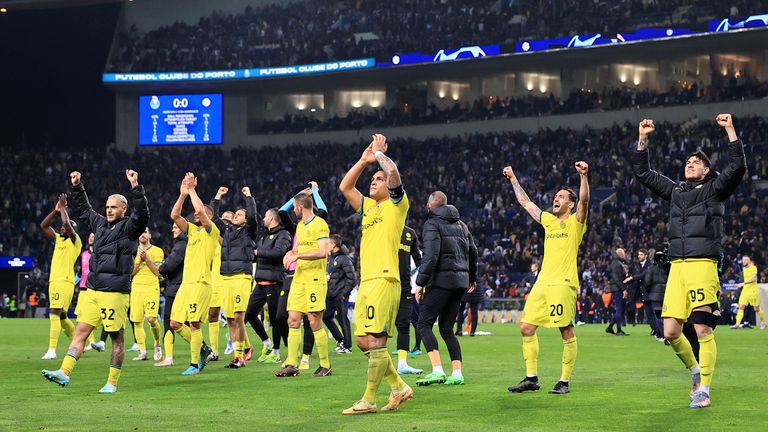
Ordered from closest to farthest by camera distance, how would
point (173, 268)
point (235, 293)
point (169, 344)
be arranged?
point (235, 293) → point (169, 344) → point (173, 268)

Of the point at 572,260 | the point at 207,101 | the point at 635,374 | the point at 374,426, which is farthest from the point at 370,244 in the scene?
the point at 207,101

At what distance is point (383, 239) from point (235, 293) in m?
7.08

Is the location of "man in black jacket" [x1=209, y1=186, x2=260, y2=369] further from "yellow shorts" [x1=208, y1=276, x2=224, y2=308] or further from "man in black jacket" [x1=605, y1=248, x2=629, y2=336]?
"man in black jacket" [x1=605, y1=248, x2=629, y2=336]

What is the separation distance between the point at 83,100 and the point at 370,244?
5481 centimetres

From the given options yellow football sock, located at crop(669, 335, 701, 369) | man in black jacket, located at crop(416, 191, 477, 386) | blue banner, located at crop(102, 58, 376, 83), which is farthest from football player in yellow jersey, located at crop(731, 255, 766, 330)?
blue banner, located at crop(102, 58, 376, 83)

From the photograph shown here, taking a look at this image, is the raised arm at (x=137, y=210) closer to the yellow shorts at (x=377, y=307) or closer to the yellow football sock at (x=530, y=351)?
the yellow shorts at (x=377, y=307)

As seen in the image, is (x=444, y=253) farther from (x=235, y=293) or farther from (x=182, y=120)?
(x=182, y=120)

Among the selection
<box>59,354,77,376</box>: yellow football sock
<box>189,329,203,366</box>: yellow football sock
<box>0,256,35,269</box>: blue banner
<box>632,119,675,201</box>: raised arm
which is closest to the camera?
<box>632,119,675,201</box>: raised arm

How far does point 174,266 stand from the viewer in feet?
59.1

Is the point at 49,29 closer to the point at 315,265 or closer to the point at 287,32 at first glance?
the point at 287,32

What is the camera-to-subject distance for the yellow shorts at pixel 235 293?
17.2 m

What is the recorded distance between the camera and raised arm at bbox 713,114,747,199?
35.0ft

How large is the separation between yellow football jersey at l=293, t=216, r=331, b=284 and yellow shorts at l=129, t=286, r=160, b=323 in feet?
15.3

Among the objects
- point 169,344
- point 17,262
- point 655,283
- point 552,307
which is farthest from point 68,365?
point 17,262
